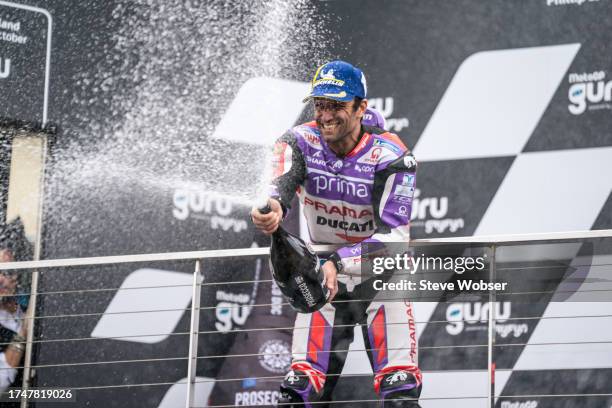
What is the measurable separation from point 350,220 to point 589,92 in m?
1.90

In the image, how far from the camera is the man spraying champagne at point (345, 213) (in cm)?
432

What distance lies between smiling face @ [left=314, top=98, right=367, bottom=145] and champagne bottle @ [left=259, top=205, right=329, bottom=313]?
586mm

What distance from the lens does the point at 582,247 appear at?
495 cm

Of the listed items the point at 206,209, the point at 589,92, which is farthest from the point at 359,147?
the point at 206,209

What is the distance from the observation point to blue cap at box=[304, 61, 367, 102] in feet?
14.5

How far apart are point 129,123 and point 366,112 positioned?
7.38 ft

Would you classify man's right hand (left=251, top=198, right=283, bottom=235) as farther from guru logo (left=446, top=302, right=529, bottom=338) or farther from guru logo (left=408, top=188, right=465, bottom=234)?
guru logo (left=408, top=188, right=465, bottom=234)

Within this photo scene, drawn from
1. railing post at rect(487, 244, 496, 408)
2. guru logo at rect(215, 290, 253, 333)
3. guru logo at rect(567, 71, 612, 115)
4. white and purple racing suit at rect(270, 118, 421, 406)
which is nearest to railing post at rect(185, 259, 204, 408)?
white and purple racing suit at rect(270, 118, 421, 406)

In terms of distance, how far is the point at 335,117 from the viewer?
4477mm

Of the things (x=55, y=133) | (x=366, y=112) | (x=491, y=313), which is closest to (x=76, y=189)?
(x=55, y=133)

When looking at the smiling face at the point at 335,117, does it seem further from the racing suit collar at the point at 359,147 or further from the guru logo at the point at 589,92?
the guru logo at the point at 589,92

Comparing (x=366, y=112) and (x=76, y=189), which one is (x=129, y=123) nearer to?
(x=76, y=189)

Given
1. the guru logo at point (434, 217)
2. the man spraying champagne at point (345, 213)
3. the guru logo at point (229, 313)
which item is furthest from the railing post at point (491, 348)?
the guru logo at point (229, 313)

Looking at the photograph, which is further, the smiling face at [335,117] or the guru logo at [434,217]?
the guru logo at [434,217]
